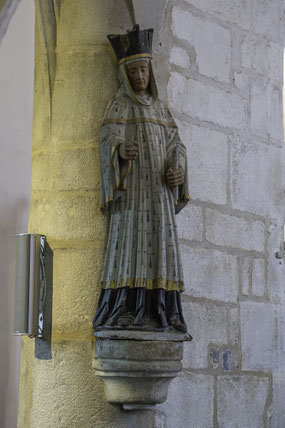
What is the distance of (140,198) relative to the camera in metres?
3.73

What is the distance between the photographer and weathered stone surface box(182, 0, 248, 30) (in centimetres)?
449

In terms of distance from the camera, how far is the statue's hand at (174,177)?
148 inches

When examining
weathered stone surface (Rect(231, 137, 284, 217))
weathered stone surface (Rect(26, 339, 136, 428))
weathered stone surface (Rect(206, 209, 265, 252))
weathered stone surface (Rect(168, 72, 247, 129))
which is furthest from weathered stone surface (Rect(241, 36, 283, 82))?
weathered stone surface (Rect(26, 339, 136, 428))

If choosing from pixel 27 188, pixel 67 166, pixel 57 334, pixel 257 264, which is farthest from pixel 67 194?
pixel 27 188

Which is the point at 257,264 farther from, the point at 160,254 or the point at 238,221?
the point at 160,254

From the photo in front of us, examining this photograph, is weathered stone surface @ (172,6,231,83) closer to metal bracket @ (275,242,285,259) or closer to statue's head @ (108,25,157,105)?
statue's head @ (108,25,157,105)

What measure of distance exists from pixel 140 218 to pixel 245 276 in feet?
3.14

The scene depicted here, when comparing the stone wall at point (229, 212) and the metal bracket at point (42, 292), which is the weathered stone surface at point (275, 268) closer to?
the stone wall at point (229, 212)

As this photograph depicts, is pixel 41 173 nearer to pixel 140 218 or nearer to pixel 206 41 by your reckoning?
pixel 140 218

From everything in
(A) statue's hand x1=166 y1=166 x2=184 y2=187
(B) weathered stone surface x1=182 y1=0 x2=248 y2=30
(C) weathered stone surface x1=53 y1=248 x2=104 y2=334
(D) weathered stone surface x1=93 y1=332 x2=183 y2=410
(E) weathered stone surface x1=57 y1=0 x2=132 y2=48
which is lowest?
(D) weathered stone surface x1=93 y1=332 x2=183 y2=410

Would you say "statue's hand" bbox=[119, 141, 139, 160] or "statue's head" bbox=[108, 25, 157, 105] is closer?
"statue's hand" bbox=[119, 141, 139, 160]

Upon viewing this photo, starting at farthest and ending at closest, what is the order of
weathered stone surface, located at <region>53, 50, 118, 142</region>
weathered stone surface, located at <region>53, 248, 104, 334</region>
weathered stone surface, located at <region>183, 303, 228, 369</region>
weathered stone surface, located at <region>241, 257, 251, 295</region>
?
weathered stone surface, located at <region>241, 257, 251, 295</region> → weathered stone surface, located at <region>183, 303, 228, 369</region> → weathered stone surface, located at <region>53, 50, 118, 142</region> → weathered stone surface, located at <region>53, 248, 104, 334</region>

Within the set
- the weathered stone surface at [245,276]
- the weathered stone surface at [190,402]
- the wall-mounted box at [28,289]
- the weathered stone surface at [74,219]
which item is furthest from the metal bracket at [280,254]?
the wall-mounted box at [28,289]

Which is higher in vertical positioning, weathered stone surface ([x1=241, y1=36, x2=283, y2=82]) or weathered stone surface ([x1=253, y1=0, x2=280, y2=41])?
weathered stone surface ([x1=253, y1=0, x2=280, y2=41])
